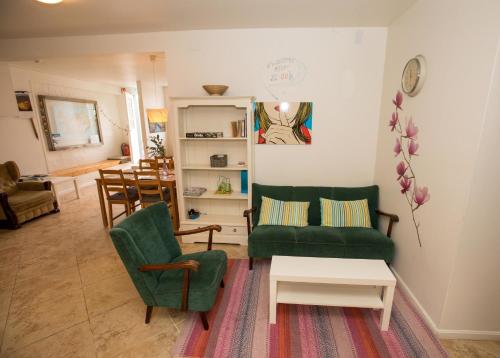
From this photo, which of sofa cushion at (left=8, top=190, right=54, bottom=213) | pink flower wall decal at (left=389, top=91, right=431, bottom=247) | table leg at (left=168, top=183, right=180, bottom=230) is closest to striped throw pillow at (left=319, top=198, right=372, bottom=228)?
pink flower wall decal at (left=389, top=91, right=431, bottom=247)

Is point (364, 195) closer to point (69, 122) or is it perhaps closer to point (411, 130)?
point (411, 130)

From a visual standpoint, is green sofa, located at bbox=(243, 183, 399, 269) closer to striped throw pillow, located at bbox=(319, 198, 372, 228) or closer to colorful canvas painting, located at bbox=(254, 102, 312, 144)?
striped throw pillow, located at bbox=(319, 198, 372, 228)

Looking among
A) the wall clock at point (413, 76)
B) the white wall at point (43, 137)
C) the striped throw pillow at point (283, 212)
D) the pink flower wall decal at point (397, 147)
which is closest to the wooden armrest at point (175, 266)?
the striped throw pillow at point (283, 212)

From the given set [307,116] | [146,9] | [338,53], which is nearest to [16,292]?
[146,9]

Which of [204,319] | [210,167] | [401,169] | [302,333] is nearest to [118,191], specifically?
[210,167]

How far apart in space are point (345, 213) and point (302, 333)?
129 centimetres

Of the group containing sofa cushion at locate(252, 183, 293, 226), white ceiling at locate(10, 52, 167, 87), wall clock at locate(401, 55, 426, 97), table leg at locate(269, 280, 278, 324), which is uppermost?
white ceiling at locate(10, 52, 167, 87)

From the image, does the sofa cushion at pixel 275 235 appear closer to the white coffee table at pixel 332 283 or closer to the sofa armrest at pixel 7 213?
the white coffee table at pixel 332 283

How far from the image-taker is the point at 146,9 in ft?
7.23

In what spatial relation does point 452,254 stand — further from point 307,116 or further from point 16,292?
point 16,292

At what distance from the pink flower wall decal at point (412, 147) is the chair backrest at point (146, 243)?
2227 millimetres

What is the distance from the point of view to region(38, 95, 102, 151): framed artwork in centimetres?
473

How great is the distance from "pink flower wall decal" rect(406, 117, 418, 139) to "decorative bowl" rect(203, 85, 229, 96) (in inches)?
71.8

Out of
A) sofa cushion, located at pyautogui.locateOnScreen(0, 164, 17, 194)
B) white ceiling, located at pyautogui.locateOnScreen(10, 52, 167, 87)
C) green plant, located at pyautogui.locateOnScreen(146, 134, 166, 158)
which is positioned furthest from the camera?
green plant, located at pyautogui.locateOnScreen(146, 134, 166, 158)
